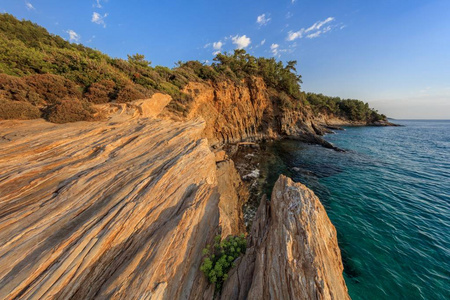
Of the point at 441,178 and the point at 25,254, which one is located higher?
the point at 25,254

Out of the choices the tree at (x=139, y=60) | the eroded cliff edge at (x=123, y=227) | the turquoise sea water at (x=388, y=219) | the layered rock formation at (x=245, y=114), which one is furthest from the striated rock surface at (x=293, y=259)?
the tree at (x=139, y=60)

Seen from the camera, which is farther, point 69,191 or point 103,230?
point 69,191

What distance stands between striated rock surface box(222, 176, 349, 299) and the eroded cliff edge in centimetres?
3

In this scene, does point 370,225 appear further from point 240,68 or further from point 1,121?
point 240,68

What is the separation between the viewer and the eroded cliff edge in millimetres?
Result: 3795

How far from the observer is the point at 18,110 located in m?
8.29

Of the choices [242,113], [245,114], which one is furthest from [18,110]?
[245,114]

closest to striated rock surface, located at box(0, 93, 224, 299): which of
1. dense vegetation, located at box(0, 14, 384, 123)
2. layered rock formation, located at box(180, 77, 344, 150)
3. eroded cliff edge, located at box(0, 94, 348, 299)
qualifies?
eroded cliff edge, located at box(0, 94, 348, 299)

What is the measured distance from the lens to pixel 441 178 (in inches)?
612

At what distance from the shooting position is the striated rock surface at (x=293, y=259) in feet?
11.6

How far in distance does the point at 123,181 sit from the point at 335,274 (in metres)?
8.41

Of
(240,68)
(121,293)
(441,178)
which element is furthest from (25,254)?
(240,68)

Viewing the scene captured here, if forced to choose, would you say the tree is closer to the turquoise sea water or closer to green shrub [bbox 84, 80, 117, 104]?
green shrub [bbox 84, 80, 117, 104]

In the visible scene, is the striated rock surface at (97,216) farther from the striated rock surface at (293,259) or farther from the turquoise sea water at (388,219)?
the turquoise sea water at (388,219)
